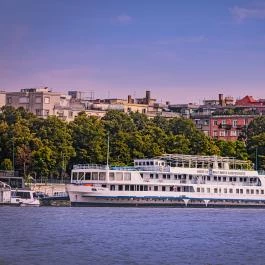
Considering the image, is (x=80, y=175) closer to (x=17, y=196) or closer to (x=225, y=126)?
(x=17, y=196)

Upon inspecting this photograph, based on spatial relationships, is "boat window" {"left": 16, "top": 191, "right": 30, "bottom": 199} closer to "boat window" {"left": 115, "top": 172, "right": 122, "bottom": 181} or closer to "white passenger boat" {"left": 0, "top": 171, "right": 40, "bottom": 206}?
"white passenger boat" {"left": 0, "top": 171, "right": 40, "bottom": 206}

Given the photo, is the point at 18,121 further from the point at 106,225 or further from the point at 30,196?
the point at 106,225

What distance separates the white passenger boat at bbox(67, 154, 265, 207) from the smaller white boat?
12.5 ft

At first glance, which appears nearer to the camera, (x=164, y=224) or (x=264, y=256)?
(x=264, y=256)

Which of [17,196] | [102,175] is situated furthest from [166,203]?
[17,196]

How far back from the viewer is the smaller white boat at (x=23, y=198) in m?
96.4

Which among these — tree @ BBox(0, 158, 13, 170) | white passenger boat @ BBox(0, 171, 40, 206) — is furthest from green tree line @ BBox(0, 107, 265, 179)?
white passenger boat @ BBox(0, 171, 40, 206)

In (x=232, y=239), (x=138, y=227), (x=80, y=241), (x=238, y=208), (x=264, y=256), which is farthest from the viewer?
(x=238, y=208)

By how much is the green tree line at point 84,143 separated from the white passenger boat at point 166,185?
10.4 meters

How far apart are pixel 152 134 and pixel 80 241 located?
214 ft

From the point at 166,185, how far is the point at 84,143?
19138 millimetres

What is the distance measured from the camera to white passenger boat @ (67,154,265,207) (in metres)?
96.9

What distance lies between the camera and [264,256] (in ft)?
177

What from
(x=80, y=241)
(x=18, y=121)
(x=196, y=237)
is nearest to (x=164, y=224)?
(x=196, y=237)
